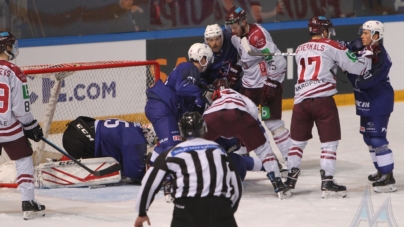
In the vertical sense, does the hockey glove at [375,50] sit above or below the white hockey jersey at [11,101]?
above

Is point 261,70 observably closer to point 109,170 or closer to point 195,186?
point 109,170

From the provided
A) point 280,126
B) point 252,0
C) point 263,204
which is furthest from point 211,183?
point 252,0

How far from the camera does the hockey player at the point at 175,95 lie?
6.49 m

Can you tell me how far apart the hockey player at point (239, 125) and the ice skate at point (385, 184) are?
2.19ft

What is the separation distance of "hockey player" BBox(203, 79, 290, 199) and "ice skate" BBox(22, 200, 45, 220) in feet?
4.09

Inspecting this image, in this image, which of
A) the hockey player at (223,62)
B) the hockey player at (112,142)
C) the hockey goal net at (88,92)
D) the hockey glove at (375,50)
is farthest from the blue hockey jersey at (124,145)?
the hockey glove at (375,50)

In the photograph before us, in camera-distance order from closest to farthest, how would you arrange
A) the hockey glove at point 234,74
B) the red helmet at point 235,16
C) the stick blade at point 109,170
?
the stick blade at point 109,170
the red helmet at point 235,16
the hockey glove at point 234,74

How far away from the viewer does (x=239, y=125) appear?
20.9 ft

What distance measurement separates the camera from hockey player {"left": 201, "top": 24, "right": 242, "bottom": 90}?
7.08 metres

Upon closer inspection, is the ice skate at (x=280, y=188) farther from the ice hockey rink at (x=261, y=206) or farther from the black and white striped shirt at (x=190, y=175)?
the black and white striped shirt at (x=190, y=175)

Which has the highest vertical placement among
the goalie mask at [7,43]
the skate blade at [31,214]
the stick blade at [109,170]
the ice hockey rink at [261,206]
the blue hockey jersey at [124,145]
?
the goalie mask at [7,43]

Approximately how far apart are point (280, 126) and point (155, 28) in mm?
2955

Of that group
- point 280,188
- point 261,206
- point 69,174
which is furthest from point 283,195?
point 69,174

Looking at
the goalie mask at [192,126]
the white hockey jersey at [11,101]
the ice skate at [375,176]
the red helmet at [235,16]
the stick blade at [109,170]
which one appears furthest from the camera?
the red helmet at [235,16]
